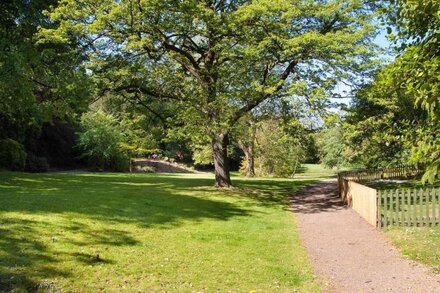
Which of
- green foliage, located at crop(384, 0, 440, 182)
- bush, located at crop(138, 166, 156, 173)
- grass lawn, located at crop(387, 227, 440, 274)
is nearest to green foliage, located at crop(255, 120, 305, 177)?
bush, located at crop(138, 166, 156, 173)

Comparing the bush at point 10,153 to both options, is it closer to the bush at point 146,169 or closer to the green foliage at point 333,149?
the bush at point 146,169

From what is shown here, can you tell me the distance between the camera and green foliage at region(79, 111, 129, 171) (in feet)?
141

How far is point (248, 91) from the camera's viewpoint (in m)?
19.0

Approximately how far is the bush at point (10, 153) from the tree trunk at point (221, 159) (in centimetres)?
1567

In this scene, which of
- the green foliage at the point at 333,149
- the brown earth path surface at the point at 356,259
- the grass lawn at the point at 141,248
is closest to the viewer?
the grass lawn at the point at 141,248

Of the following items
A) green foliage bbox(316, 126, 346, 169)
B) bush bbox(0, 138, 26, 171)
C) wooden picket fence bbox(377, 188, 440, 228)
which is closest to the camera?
wooden picket fence bbox(377, 188, 440, 228)

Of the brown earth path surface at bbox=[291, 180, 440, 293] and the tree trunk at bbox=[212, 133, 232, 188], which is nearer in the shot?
the brown earth path surface at bbox=[291, 180, 440, 293]

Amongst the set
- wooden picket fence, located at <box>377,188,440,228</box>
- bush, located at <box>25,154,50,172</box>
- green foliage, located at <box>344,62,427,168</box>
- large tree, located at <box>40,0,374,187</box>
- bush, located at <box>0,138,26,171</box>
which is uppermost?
large tree, located at <box>40,0,374,187</box>

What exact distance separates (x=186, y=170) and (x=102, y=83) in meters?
35.8

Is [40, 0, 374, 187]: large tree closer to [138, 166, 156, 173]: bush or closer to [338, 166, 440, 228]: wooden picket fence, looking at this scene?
[338, 166, 440, 228]: wooden picket fence

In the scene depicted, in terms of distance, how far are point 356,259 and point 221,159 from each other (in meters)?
13.3

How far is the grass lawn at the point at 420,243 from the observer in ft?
30.8

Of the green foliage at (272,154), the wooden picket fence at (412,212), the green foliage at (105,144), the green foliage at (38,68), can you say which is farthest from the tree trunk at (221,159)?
the green foliage at (272,154)

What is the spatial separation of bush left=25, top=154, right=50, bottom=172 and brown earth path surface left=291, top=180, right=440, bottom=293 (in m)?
27.8
